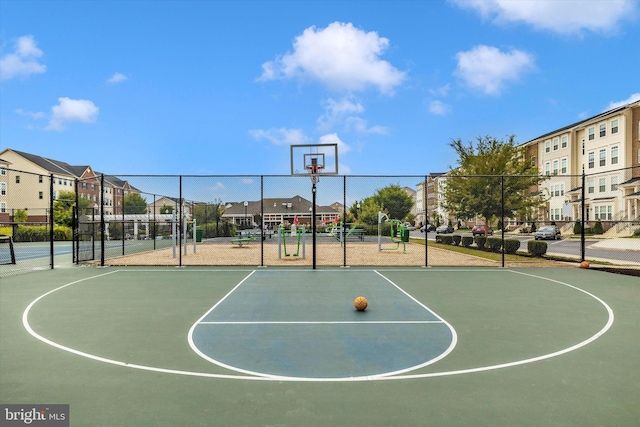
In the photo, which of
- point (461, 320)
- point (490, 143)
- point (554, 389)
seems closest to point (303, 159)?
point (461, 320)

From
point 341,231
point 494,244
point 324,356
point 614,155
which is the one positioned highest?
point 614,155

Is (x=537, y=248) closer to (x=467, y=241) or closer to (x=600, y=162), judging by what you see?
(x=467, y=241)

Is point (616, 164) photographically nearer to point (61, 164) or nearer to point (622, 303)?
point (622, 303)

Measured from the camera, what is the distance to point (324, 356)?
15.6ft

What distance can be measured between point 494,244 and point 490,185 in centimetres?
546

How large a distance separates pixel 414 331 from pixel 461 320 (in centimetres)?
113

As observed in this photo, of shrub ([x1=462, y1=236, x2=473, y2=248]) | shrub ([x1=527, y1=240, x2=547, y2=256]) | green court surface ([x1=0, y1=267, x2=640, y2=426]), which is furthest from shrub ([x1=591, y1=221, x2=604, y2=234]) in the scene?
green court surface ([x1=0, y1=267, x2=640, y2=426])

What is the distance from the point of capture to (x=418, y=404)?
3521 millimetres

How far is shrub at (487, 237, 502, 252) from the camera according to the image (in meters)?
20.1

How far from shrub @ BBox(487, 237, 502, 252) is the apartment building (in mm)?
12377

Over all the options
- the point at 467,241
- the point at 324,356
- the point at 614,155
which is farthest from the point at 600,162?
the point at 324,356

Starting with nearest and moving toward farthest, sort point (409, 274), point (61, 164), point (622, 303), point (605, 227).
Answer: point (622, 303)
point (409, 274)
point (605, 227)
point (61, 164)

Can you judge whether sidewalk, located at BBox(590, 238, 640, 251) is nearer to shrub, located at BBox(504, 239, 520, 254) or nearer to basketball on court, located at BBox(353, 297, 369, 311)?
shrub, located at BBox(504, 239, 520, 254)

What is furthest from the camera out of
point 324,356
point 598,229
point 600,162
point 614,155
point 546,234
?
point 600,162
